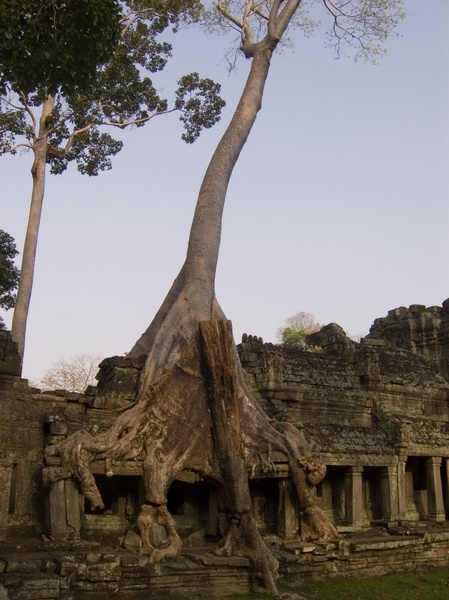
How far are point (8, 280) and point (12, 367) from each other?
10046 mm

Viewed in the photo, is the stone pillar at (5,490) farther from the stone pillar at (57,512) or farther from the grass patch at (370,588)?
the grass patch at (370,588)

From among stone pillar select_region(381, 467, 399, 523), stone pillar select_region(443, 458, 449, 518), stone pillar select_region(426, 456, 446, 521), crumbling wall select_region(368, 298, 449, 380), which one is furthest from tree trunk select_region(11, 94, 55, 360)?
crumbling wall select_region(368, 298, 449, 380)

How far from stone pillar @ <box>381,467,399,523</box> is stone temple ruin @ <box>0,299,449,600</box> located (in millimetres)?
18

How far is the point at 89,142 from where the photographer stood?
810 inches

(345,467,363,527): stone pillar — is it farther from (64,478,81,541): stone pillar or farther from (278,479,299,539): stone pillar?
(64,478,81,541): stone pillar

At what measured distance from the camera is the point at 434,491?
13711mm

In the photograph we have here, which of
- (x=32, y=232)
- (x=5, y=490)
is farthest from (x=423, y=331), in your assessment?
(x=5, y=490)

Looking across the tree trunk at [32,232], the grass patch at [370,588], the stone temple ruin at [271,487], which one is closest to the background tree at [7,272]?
the tree trunk at [32,232]

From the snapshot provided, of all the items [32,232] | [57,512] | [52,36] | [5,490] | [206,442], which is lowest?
[57,512]

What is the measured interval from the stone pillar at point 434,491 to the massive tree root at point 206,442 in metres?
3.74

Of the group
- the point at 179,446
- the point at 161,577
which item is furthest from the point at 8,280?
the point at 161,577

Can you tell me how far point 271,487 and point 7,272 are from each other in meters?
11.1

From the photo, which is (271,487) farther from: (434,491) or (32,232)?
(32,232)

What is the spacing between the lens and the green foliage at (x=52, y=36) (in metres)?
8.47
